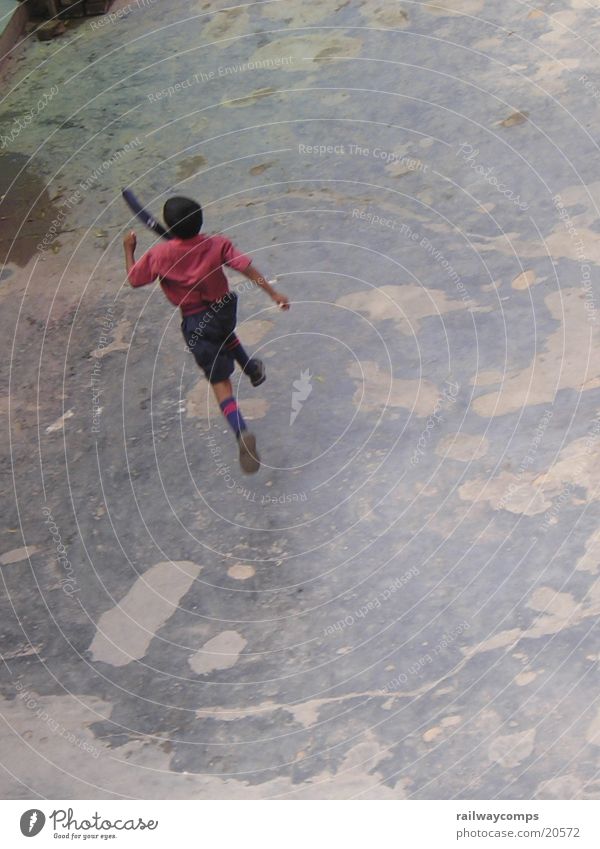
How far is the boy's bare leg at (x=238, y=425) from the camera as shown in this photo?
13.6 feet

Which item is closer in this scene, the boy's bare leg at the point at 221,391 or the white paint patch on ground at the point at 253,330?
the boy's bare leg at the point at 221,391

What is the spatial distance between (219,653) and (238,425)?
0.85 meters

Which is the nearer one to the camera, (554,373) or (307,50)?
(554,373)

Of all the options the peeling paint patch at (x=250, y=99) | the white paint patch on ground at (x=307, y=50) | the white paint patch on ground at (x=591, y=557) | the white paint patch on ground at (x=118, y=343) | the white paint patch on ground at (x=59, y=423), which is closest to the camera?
the white paint patch on ground at (x=591, y=557)

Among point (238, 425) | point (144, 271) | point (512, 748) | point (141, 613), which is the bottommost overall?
point (512, 748)

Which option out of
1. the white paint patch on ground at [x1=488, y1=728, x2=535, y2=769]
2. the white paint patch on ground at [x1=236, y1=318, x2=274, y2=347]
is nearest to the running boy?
the white paint patch on ground at [x1=236, y1=318, x2=274, y2=347]

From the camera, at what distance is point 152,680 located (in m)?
3.70

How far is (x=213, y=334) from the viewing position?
414 cm

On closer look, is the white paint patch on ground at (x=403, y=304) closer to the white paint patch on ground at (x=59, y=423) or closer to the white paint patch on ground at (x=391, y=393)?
the white paint patch on ground at (x=391, y=393)

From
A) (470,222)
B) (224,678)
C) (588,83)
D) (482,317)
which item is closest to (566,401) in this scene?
(482,317)

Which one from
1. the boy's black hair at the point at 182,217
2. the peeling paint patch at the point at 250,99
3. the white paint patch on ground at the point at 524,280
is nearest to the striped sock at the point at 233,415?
the boy's black hair at the point at 182,217

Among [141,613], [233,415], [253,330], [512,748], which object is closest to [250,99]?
[253,330]

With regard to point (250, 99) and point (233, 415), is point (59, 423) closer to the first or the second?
point (233, 415)
